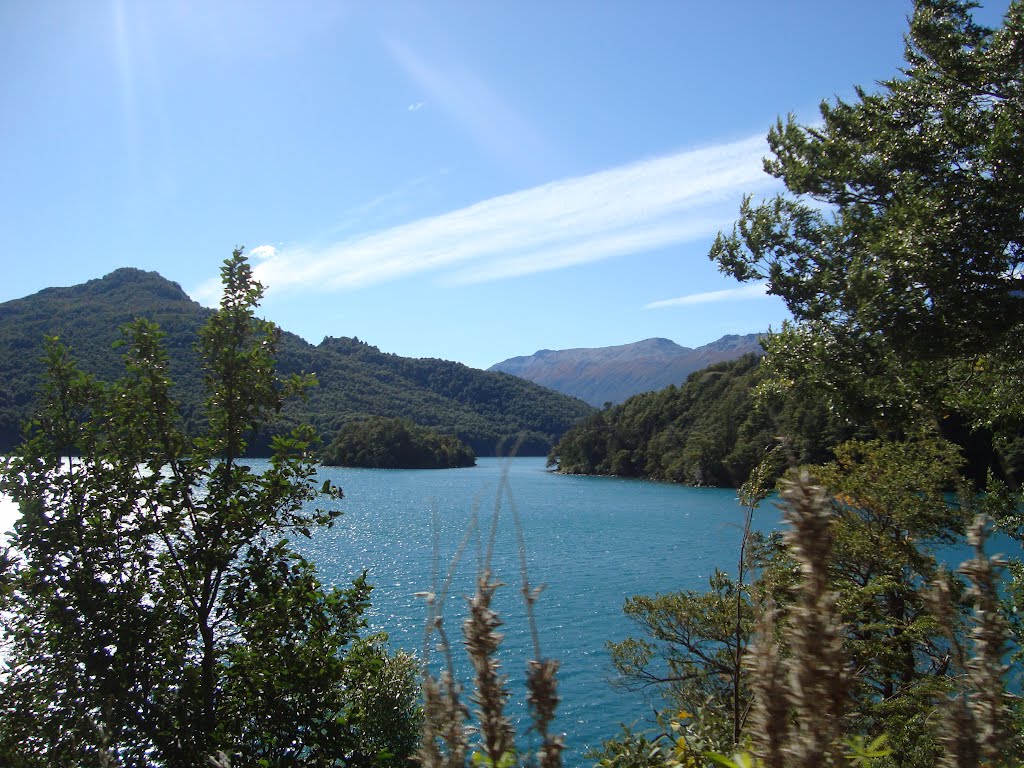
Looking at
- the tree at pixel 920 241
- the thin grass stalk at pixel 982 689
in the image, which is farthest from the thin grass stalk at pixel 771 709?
the tree at pixel 920 241

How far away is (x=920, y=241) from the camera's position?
6559 millimetres

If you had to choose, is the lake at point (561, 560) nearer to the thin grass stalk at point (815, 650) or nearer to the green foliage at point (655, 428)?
the thin grass stalk at point (815, 650)

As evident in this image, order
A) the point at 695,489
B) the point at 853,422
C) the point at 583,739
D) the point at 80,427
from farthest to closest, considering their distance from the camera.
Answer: the point at 695,489 < the point at 583,739 < the point at 853,422 < the point at 80,427

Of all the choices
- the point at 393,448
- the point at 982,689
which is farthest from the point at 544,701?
the point at 393,448

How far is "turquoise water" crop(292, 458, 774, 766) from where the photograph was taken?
703 inches

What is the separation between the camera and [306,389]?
280 inches

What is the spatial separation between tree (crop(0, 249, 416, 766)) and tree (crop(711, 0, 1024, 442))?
5.93 metres

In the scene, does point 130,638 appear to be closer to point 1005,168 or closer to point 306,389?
point 306,389

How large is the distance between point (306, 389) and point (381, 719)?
8.68 m

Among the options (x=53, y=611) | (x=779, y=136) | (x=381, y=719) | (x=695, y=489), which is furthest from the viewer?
(x=695, y=489)

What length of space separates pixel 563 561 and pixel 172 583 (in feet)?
107

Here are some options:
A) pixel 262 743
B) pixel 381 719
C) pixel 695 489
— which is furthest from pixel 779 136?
pixel 695 489

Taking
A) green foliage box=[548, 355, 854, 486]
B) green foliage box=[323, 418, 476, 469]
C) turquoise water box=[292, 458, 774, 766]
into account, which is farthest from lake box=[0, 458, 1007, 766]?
green foliage box=[323, 418, 476, 469]

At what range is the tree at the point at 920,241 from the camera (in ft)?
22.3
